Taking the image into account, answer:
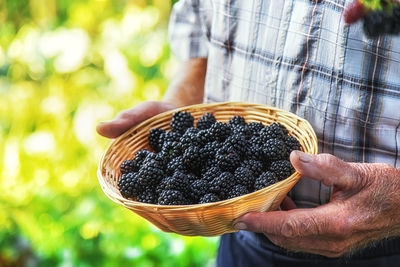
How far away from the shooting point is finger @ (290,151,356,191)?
2.68 ft

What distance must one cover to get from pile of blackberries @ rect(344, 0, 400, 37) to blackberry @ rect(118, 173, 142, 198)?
→ 0.61 m

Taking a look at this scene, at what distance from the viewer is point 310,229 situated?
868 mm

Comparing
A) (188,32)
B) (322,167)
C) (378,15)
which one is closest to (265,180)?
(322,167)

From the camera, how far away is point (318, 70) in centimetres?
98

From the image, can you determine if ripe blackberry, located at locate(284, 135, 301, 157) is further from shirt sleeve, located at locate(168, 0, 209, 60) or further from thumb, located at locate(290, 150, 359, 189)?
shirt sleeve, located at locate(168, 0, 209, 60)

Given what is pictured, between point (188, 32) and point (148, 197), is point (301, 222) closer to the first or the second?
point (148, 197)

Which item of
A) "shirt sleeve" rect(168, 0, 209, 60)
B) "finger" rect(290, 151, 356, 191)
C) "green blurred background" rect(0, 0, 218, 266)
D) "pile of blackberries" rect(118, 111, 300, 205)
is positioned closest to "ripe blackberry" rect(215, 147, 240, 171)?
"pile of blackberries" rect(118, 111, 300, 205)

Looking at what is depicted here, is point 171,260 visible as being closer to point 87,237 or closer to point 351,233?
point 87,237

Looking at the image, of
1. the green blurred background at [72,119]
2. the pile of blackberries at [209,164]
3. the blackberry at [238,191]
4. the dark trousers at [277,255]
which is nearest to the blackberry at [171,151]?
the pile of blackberries at [209,164]

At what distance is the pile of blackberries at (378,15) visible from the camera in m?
0.53

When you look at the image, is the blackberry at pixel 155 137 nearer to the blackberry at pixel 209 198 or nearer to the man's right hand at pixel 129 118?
the man's right hand at pixel 129 118

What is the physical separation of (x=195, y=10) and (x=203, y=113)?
33cm

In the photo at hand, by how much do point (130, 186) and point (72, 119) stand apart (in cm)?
184

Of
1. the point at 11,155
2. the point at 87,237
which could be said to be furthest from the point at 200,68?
the point at 11,155
